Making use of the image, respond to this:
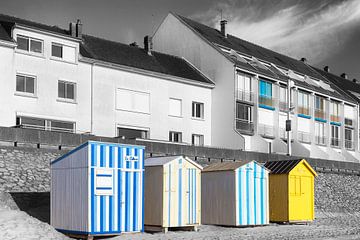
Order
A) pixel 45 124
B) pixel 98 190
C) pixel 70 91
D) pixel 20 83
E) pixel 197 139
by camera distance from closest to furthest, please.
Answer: pixel 98 190 < pixel 20 83 < pixel 45 124 < pixel 70 91 < pixel 197 139

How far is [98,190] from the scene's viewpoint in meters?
19.8

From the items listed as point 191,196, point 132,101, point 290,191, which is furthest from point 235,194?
point 132,101

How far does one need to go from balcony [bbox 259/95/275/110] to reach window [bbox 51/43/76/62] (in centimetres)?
1693

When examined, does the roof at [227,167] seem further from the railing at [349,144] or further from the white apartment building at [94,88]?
the railing at [349,144]

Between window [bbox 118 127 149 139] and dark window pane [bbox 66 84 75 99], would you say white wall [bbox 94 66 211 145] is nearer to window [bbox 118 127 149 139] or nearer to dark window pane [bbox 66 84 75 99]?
window [bbox 118 127 149 139]

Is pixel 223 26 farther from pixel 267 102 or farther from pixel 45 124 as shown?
pixel 45 124

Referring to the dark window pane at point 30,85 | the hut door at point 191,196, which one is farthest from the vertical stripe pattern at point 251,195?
the dark window pane at point 30,85

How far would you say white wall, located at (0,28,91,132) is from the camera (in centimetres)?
3122

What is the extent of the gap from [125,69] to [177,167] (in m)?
15.6

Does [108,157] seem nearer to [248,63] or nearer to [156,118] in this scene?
[156,118]

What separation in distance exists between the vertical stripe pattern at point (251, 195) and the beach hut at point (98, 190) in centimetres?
536

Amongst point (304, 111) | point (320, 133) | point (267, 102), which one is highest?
point (267, 102)

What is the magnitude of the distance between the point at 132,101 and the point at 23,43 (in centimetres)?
800

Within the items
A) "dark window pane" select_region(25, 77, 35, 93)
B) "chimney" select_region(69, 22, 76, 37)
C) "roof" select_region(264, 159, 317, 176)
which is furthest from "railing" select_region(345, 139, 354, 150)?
"dark window pane" select_region(25, 77, 35, 93)
